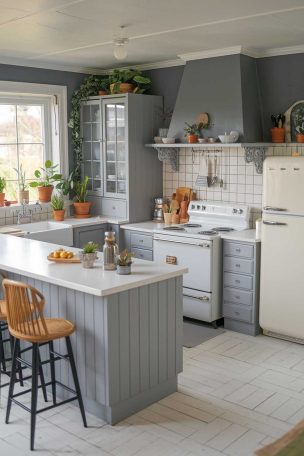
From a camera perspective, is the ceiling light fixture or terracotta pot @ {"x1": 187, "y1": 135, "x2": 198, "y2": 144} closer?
the ceiling light fixture

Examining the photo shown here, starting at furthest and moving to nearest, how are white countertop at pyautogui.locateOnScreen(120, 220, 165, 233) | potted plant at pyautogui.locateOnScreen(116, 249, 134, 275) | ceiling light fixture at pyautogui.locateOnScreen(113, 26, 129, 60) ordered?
white countertop at pyautogui.locateOnScreen(120, 220, 165, 233) → ceiling light fixture at pyautogui.locateOnScreen(113, 26, 129, 60) → potted plant at pyautogui.locateOnScreen(116, 249, 134, 275)

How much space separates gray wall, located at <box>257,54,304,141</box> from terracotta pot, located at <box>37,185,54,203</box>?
96.1 inches

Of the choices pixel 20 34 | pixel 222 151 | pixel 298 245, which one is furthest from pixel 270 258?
pixel 20 34

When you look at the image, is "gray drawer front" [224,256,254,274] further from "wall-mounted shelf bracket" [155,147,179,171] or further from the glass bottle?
the glass bottle

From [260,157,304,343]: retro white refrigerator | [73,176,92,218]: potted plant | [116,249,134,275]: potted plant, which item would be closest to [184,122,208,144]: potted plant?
[260,157,304,343]: retro white refrigerator

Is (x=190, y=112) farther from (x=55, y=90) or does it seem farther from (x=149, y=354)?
(x=149, y=354)

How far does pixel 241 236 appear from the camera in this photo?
16.8 ft

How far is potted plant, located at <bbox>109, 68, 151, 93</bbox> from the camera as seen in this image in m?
5.97

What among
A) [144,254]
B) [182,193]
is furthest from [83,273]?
[182,193]

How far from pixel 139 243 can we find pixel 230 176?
1183 millimetres

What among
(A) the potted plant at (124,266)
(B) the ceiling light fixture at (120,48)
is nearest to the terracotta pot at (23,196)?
(B) the ceiling light fixture at (120,48)

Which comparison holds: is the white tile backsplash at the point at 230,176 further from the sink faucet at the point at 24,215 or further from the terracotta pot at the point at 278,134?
the sink faucet at the point at 24,215

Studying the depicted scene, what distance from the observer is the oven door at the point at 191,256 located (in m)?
5.16

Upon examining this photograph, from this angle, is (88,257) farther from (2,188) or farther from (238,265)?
(2,188)
